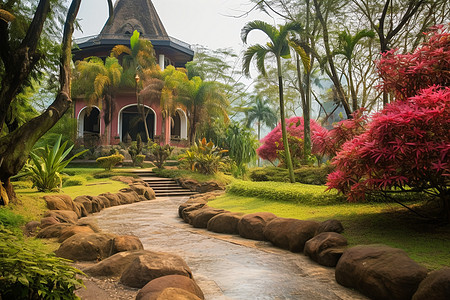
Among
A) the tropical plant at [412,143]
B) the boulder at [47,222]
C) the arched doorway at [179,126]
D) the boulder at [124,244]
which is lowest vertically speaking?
the boulder at [124,244]

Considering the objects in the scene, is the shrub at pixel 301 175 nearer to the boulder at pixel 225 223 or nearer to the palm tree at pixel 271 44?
the palm tree at pixel 271 44

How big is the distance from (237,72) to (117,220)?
3515cm

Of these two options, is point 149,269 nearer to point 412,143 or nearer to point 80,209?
point 412,143

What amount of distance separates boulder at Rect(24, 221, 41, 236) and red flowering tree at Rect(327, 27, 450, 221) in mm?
A: 4886

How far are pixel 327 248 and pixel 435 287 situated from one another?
1.85 metres

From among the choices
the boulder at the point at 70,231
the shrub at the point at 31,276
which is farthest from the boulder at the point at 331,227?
the shrub at the point at 31,276

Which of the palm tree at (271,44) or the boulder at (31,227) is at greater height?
the palm tree at (271,44)

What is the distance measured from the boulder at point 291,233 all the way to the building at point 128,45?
22.0 meters

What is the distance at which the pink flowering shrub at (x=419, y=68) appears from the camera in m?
5.46

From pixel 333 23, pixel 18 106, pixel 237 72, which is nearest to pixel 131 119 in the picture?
pixel 237 72

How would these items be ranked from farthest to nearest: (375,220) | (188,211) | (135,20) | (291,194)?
(135,20)
(188,211)
(291,194)
(375,220)

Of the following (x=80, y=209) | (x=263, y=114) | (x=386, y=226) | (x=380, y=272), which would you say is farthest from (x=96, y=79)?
(x=263, y=114)

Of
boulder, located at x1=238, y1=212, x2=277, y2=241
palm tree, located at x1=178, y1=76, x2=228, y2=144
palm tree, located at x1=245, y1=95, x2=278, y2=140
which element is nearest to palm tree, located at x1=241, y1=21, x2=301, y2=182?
boulder, located at x1=238, y1=212, x2=277, y2=241

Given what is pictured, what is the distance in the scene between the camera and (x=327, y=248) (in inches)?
191
